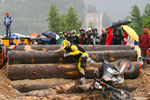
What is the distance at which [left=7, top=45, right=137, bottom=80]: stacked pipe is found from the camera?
6344mm

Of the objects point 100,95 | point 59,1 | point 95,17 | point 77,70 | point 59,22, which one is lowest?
point 100,95

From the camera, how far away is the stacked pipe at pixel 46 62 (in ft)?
20.8

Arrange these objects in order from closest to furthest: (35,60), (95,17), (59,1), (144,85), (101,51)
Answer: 1. (144,85)
2. (35,60)
3. (101,51)
4. (95,17)
5. (59,1)

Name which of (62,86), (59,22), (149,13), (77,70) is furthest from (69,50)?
(59,22)

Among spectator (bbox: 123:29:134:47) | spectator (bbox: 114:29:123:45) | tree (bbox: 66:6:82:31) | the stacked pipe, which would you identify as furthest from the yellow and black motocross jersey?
tree (bbox: 66:6:82:31)

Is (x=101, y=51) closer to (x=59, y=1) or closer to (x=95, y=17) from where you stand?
(x=95, y=17)

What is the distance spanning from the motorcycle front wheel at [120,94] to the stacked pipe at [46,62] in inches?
52.4

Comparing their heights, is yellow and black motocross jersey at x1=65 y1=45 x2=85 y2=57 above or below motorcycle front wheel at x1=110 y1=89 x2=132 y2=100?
above

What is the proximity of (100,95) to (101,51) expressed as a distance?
201 cm

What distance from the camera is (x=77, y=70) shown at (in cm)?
654

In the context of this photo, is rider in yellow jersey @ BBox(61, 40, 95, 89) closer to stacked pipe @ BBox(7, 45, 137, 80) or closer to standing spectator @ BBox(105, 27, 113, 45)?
stacked pipe @ BBox(7, 45, 137, 80)

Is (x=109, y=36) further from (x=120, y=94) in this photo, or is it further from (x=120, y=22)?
(x=120, y=94)

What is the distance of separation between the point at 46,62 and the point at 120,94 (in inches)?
120

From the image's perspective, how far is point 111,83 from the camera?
5723mm
